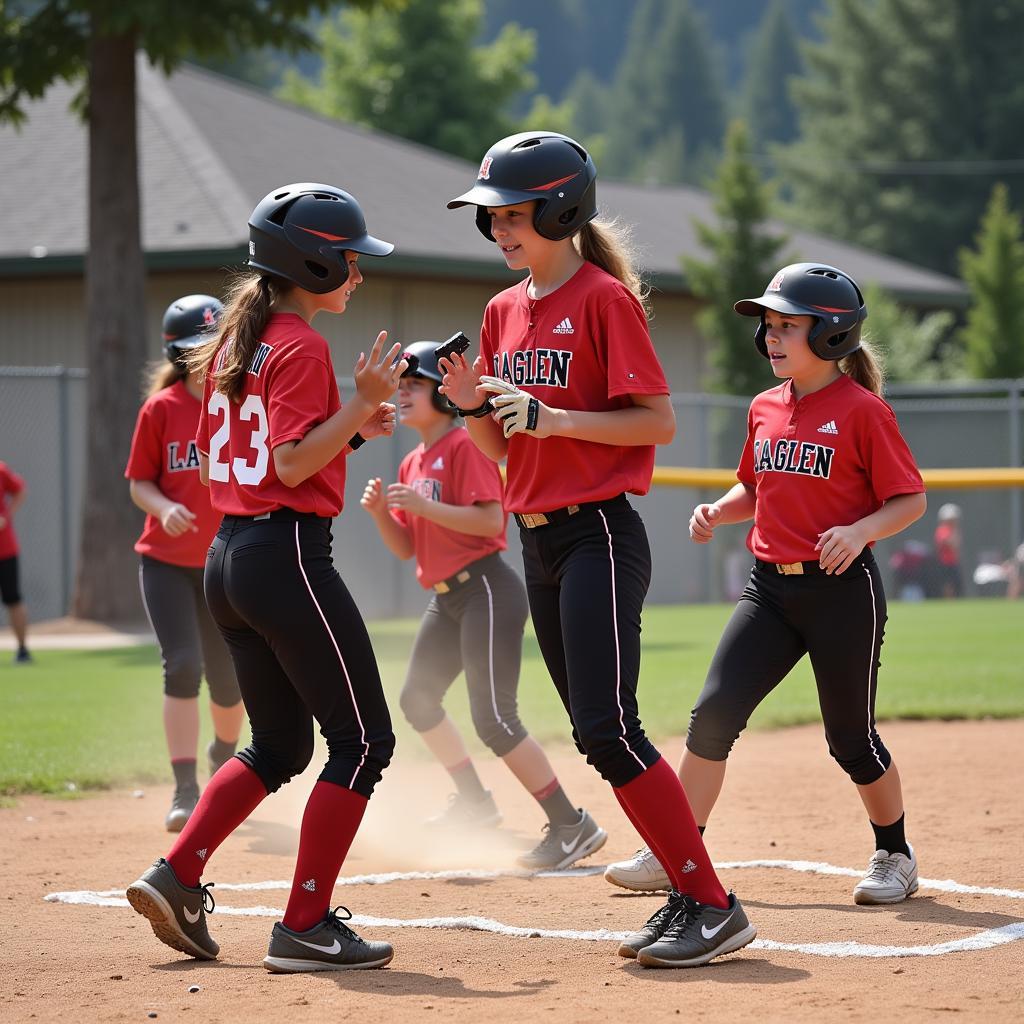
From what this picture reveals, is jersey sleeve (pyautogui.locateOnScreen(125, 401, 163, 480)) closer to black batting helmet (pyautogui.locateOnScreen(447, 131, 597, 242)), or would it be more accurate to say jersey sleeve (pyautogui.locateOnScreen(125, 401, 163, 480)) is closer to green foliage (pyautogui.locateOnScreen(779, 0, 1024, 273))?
black batting helmet (pyautogui.locateOnScreen(447, 131, 597, 242))

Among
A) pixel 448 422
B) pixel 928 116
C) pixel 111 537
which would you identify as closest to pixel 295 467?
pixel 448 422

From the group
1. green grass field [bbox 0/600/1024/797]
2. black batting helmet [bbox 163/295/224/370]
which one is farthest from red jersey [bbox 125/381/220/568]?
green grass field [bbox 0/600/1024/797]

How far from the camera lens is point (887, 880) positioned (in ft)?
17.9

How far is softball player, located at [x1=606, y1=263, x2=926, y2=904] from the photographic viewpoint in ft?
17.6

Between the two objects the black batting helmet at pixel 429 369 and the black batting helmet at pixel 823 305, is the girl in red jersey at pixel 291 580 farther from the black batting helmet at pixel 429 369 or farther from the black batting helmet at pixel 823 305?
the black batting helmet at pixel 429 369

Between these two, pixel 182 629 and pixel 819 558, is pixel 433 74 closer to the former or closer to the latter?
pixel 182 629

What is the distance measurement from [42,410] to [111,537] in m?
3.38

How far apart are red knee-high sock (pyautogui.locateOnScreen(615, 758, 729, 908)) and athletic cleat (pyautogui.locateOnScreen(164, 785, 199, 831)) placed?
2.82 meters

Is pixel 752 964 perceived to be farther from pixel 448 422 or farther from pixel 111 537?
pixel 111 537

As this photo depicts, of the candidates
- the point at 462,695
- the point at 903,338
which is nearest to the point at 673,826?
the point at 462,695

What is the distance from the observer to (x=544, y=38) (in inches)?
6619

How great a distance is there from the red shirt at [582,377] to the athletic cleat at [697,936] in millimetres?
1227

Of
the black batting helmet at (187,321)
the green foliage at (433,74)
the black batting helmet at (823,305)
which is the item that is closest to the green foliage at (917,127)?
the green foliage at (433,74)

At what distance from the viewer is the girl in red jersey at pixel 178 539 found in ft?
23.3
